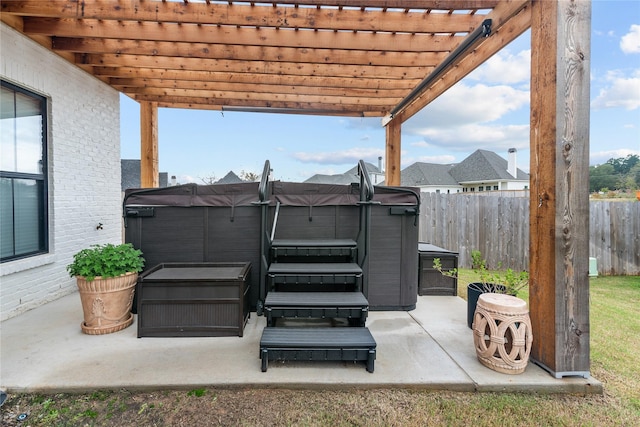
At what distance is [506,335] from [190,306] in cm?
252

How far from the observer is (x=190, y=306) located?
2.62m

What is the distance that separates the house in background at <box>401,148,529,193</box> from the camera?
65.6 feet

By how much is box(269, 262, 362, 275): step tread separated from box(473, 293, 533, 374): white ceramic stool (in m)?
1.02

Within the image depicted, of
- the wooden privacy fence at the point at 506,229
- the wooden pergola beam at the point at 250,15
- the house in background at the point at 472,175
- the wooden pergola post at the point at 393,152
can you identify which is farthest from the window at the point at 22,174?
the house in background at the point at 472,175

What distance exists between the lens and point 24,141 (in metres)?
3.24

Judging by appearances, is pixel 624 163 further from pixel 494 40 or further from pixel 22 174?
pixel 22 174

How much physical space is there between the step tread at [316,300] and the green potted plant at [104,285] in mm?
1380

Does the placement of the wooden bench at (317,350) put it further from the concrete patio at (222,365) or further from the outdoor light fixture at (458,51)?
the outdoor light fixture at (458,51)

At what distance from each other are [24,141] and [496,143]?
2624 centimetres

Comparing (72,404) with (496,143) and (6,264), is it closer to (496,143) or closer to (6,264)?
(6,264)

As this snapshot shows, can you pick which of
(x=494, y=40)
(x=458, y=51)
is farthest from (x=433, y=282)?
(x=494, y=40)

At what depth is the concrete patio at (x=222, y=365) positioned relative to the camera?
1939 mm

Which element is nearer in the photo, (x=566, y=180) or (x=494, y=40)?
(x=566, y=180)

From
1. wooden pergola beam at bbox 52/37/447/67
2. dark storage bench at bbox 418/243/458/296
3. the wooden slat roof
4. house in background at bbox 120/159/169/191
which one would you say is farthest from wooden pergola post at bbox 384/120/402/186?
house in background at bbox 120/159/169/191
